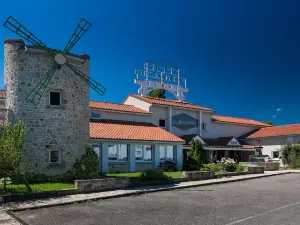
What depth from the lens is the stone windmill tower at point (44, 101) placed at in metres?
16.5

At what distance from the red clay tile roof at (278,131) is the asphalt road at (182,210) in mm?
23561

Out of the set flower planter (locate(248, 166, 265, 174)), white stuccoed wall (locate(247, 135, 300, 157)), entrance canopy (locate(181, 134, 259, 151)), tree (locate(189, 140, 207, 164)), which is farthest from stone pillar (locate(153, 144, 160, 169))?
white stuccoed wall (locate(247, 135, 300, 157))

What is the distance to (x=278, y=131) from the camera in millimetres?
37844

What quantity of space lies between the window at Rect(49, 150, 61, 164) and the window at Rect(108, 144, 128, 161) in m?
7.28

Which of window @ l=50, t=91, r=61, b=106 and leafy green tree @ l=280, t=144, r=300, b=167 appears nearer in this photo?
window @ l=50, t=91, r=61, b=106

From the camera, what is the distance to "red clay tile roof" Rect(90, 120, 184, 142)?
2405cm

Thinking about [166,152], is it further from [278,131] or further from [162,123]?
[278,131]

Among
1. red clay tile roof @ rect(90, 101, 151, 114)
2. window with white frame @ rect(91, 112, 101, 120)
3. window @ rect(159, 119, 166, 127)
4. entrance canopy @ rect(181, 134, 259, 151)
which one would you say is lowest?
entrance canopy @ rect(181, 134, 259, 151)

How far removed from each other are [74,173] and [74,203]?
531cm

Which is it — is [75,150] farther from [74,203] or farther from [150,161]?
[150,161]

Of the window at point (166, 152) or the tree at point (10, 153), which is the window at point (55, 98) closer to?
the tree at point (10, 153)

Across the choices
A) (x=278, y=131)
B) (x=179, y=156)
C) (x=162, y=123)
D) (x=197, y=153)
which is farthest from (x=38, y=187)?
(x=278, y=131)

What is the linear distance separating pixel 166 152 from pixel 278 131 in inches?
702

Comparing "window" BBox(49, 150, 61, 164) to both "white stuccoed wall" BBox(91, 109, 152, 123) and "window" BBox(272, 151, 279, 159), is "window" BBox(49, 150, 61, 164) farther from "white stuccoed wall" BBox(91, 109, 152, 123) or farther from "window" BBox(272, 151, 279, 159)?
"window" BBox(272, 151, 279, 159)
